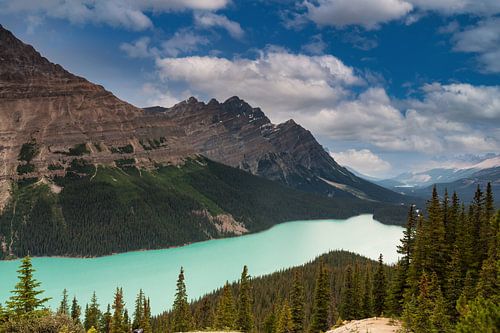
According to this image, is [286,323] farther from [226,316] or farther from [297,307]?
[226,316]

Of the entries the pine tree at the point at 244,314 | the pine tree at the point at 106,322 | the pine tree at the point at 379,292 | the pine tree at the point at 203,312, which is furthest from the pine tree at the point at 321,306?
the pine tree at the point at 106,322

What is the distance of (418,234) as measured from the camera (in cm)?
5847

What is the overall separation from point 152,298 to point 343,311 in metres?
78.2

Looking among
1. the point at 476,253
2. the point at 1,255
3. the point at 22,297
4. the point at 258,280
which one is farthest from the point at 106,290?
the point at 476,253

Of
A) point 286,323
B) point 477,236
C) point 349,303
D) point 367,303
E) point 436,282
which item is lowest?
point 286,323

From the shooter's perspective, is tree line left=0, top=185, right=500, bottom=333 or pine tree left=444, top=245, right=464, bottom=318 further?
pine tree left=444, top=245, right=464, bottom=318

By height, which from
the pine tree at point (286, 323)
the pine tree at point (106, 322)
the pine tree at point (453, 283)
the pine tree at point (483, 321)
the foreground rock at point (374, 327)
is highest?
the pine tree at point (483, 321)

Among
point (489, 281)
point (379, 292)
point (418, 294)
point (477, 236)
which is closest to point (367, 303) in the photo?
point (379, 292)

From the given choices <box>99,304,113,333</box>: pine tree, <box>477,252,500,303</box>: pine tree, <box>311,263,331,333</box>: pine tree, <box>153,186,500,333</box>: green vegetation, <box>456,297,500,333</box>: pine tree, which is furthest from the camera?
<box>99,304,113,333</box>: pine tree

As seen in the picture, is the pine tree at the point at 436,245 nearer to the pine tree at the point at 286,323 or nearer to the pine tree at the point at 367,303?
the pine tree at the point at 367,303

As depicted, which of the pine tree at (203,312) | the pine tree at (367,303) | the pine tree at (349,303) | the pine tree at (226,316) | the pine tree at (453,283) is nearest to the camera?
the pine tree at (453,283)

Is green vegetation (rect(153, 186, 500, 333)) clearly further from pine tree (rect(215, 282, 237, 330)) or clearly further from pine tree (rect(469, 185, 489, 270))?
pine tree (rect(215, 282, 237, 330))

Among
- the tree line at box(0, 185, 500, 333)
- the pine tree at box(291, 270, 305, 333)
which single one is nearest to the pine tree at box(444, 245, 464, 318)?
the tree line at box(0, 185, 500, 333)

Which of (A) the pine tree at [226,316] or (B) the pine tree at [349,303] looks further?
(B) the pine tree at [349,303]
